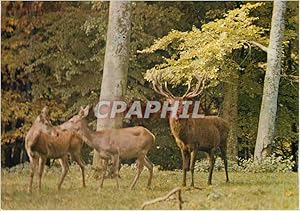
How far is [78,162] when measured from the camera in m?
5.97

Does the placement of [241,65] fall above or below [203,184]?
above

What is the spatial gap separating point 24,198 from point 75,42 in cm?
245

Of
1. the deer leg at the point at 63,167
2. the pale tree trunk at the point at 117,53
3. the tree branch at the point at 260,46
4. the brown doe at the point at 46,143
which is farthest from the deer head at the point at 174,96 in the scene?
the tree branch at the point at 260,46

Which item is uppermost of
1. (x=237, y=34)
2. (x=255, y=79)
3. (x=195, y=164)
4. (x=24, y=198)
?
(x=237, y=34)

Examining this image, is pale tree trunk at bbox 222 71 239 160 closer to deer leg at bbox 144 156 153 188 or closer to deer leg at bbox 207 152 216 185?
deer leg at bbox 207 152 216 185

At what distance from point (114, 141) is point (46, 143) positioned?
0.57 m

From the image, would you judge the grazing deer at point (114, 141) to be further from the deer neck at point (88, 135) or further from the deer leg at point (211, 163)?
the deer leg at point (211, 163)

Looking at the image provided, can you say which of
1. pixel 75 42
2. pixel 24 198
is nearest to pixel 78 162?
pixel 24 198

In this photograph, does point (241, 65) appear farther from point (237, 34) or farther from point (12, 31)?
point (12, 31)

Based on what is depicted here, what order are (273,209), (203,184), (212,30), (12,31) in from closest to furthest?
(273,209), (203,184), (12,31), (212,30)

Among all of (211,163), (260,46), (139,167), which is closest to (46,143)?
(139,167)

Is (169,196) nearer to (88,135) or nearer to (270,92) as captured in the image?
(88,135)

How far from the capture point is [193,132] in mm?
5969

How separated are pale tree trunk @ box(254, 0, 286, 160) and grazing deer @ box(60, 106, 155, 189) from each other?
1.79m
